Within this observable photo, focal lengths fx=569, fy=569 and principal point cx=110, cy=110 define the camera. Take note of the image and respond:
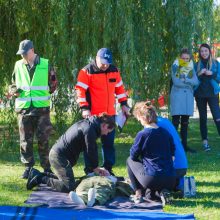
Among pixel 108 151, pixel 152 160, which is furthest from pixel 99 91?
pixel 152 160

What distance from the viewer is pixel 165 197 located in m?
6.09

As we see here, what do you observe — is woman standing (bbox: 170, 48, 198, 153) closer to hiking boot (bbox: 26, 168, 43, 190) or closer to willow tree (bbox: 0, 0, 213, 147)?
willow tree (bbox: 0, 0, 213, 147)

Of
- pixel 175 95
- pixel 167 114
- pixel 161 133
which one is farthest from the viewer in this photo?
pixel 167 114

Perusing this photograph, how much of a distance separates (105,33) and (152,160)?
319 cm

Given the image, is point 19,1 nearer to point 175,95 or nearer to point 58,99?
point 58,99

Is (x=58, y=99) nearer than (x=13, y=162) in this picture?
No

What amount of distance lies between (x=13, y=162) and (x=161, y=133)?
320 centimetres

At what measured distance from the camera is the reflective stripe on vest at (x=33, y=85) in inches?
286

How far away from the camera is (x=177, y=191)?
6520 millimetres

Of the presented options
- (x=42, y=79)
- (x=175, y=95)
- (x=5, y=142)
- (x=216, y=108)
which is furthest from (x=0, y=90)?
(x=216, y=108)

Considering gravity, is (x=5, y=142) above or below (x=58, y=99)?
below

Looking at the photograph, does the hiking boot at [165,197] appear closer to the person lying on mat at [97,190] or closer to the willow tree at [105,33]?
the person lying on mat at [97,190]

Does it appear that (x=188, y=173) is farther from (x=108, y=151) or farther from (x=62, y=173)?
(x=62, y=173)

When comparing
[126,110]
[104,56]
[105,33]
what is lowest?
[126,110]
